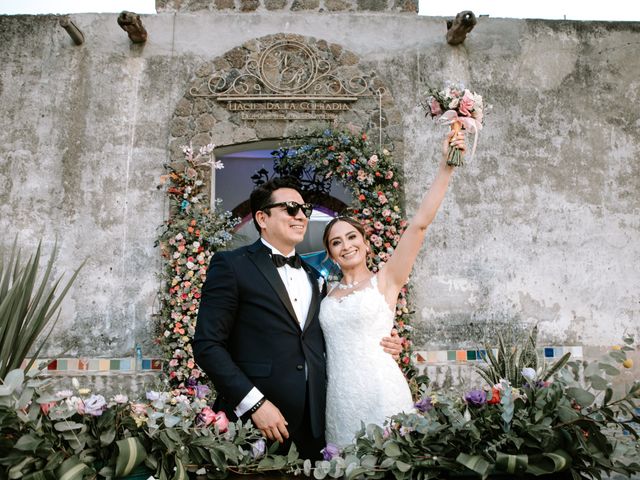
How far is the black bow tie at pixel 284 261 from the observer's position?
3008 millimetres

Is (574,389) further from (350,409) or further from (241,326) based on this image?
(241,326)

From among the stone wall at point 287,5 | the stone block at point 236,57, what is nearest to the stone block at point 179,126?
the stone block at point 236,57

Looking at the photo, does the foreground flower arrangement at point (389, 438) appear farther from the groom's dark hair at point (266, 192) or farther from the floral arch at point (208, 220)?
the floral arch at point (208, 220)

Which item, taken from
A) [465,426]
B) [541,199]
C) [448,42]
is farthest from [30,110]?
[465,426]

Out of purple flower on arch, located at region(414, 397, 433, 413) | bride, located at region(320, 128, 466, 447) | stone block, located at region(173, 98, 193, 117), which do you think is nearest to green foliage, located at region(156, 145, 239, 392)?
stone block, located at region(173, 98, 193, 117)

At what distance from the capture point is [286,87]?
6227 mm

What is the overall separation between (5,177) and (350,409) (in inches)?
180

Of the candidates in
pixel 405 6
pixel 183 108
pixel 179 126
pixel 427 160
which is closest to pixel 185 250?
pixel 179 126

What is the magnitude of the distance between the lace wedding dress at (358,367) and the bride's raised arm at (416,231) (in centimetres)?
9

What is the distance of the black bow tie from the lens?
301 centimetres

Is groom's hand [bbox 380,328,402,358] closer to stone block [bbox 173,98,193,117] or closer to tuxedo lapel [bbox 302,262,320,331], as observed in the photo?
tuxedo lapel [bbox 302,262,320,331]

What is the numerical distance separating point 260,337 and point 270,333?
5 centimetres

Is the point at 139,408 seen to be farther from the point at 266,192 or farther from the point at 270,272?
the point at 266,192

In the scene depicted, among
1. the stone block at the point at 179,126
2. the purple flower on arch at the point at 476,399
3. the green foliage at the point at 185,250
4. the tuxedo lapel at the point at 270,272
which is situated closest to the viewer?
the purple flower on arch at the point at 476,399
